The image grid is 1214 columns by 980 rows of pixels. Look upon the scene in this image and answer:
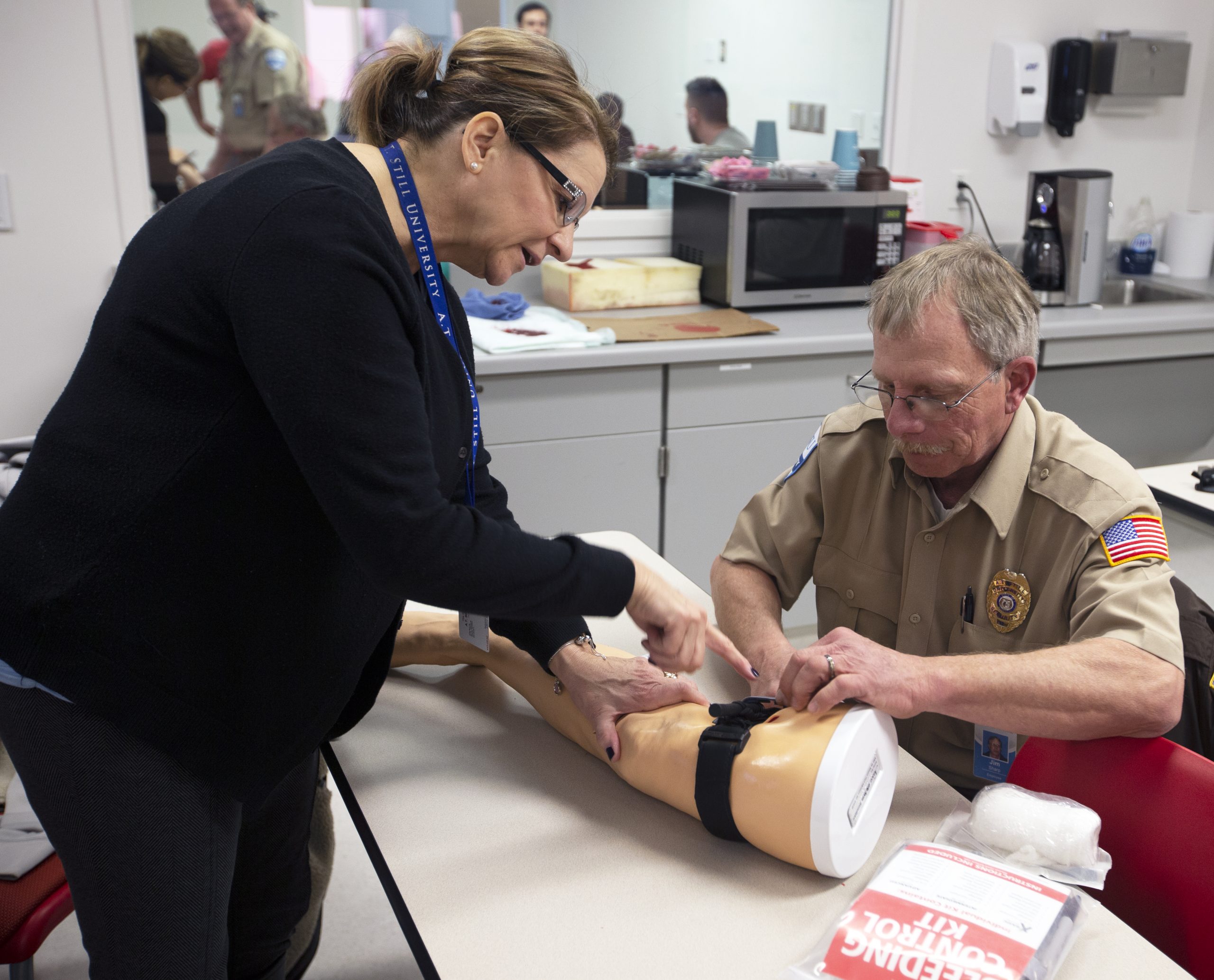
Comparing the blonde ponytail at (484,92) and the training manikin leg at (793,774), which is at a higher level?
the blonde ponytail at (484,92)

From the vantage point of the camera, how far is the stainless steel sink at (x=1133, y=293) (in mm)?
3629

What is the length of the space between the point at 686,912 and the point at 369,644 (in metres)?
0.41

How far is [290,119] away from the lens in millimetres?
3004

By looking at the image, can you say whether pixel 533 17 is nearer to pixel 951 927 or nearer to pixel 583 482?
pixel 583 482

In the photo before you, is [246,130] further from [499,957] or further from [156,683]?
[499,957]

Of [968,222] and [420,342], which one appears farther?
[968,222]

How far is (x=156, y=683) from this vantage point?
959 millimetres

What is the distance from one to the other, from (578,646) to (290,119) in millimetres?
2274

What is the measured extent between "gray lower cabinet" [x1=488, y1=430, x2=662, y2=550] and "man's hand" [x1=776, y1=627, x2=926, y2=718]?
5.24ft

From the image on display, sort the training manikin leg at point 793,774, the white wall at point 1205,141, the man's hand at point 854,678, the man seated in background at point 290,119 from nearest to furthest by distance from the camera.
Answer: the training manikin leg at point 793,774 < the man's hand at point 854,678 < the man seated in background at point 290,119 < the white wall at point 1205,141

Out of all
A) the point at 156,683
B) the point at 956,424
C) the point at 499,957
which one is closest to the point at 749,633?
the point at 956,424

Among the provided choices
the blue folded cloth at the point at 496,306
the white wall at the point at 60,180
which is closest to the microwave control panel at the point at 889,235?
the blue folded cloth at the point at 496,306

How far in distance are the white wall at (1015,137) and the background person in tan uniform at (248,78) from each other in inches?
76.3

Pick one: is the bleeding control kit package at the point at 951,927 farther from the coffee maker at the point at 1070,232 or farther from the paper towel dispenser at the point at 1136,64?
the paper towel dispenser at the point at 1136,64
